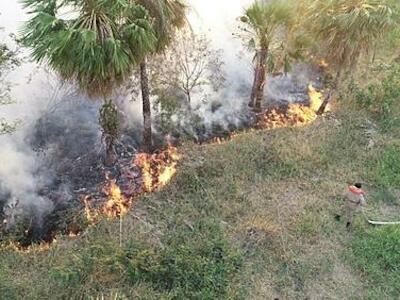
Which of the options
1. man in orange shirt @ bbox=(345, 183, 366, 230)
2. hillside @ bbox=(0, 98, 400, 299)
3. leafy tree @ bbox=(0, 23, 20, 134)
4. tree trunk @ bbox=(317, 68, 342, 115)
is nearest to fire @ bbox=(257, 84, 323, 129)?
tree trunk @ bbox=(317, 68, 342, 115)

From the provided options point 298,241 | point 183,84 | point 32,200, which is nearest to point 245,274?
point 298,241

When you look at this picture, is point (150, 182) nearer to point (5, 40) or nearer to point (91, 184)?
point (91, 184)

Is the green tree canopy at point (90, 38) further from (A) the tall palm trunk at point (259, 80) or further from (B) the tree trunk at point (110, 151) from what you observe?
(A) the tall palm trunk at point (259, 80)

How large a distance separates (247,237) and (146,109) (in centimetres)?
403

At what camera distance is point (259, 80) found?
1363 centimetres

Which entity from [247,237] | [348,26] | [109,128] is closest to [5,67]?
[109,128]

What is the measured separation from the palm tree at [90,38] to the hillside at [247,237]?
2820 millimetres

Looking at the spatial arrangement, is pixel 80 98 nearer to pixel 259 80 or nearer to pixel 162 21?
pixel 162 21

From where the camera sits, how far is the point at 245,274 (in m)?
9.11

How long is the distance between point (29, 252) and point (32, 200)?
1.84m

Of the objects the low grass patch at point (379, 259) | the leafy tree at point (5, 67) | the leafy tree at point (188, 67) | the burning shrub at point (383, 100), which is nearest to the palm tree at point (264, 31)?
the leafy tree at point (188, 67)

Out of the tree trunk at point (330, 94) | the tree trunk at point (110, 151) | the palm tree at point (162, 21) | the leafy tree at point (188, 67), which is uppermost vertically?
the palm tree at point (162, 21)

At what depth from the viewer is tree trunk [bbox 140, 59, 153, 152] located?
11.3 m

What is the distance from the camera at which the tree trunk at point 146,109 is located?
11.3m
